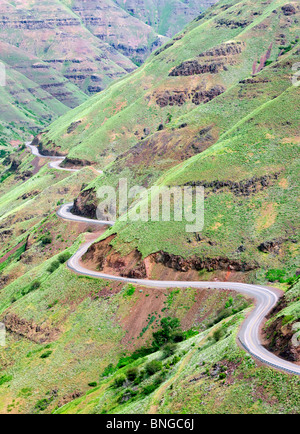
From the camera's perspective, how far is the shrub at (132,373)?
49750 mm

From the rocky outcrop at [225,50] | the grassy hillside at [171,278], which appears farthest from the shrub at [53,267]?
the rocky outcrop at [225,50]

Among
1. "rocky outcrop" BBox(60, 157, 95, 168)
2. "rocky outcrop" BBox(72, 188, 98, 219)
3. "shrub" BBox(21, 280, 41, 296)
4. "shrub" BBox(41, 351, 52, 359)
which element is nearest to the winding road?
"shrub" BBox(21, 280, 41, 296)

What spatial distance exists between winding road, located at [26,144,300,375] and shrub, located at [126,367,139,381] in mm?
10912

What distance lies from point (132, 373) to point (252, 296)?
14.7 m

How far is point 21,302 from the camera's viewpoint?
243 ft

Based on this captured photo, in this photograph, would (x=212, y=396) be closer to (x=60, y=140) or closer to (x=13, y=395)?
(x=13, y=395)

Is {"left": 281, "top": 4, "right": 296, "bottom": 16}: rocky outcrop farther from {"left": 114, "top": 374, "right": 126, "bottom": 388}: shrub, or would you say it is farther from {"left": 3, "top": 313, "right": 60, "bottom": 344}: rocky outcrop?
{"left": 114, "top": 374, "right": 126, "bottom": 388}: shrub

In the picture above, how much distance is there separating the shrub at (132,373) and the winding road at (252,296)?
10.9 metres

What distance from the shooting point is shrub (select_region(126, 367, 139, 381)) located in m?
49.8

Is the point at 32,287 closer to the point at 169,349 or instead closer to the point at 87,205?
the point at 87,205

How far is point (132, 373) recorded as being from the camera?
50.1 metres

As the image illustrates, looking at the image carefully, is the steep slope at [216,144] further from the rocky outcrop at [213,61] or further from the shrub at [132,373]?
the shrub at [132,373]

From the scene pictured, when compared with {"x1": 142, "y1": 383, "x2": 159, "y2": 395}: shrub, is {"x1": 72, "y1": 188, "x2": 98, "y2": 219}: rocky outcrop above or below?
above

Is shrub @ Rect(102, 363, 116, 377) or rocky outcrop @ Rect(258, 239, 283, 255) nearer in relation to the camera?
shrub @ Rect(102, 363, 116, 377)
